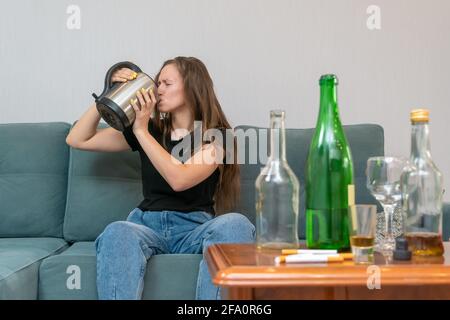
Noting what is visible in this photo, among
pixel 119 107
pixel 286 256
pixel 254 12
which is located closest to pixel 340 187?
pixel 286 256

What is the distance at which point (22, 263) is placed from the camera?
5.41ft

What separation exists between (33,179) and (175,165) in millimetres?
650

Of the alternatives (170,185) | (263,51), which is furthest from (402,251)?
(263,51)

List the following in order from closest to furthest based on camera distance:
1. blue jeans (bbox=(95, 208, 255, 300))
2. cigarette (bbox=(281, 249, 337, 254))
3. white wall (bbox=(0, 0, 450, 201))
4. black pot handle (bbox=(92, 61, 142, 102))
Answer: cigarette (bbox=(281, 249, 337, 254)) < blue jeans (bbox=(95, 208, 255, 300)) < black pot handle (bbox=(92, 61, 142, 102)) < white wall (bbox=(0, 0, 450, 201))

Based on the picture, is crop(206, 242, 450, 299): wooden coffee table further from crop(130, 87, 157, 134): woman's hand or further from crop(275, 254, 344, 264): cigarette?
crop(130, 87, 157, 134): woman's hand

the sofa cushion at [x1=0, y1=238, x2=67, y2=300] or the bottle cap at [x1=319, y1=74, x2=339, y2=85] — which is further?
the sofa cushion at [x1=0, y1=238, x2=67, y2=300]

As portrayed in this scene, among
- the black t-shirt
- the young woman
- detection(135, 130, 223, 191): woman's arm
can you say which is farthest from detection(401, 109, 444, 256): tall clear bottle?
the black t-shirt

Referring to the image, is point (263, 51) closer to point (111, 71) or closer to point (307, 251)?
point (111, 71)

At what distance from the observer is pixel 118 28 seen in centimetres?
246

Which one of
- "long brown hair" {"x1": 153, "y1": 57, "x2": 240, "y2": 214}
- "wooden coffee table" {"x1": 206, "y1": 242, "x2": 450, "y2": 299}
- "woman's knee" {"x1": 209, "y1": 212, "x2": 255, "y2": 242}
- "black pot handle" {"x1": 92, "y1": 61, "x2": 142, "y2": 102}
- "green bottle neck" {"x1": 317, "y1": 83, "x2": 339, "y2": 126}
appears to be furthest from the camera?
"long brown hair" {"x1": 153, "y1": 57, "x2": 240, "y2": 214}

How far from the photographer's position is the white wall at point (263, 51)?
246 cm

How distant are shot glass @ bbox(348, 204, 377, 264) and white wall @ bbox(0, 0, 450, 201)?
1511mm

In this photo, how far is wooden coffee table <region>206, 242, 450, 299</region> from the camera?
2.91ft
